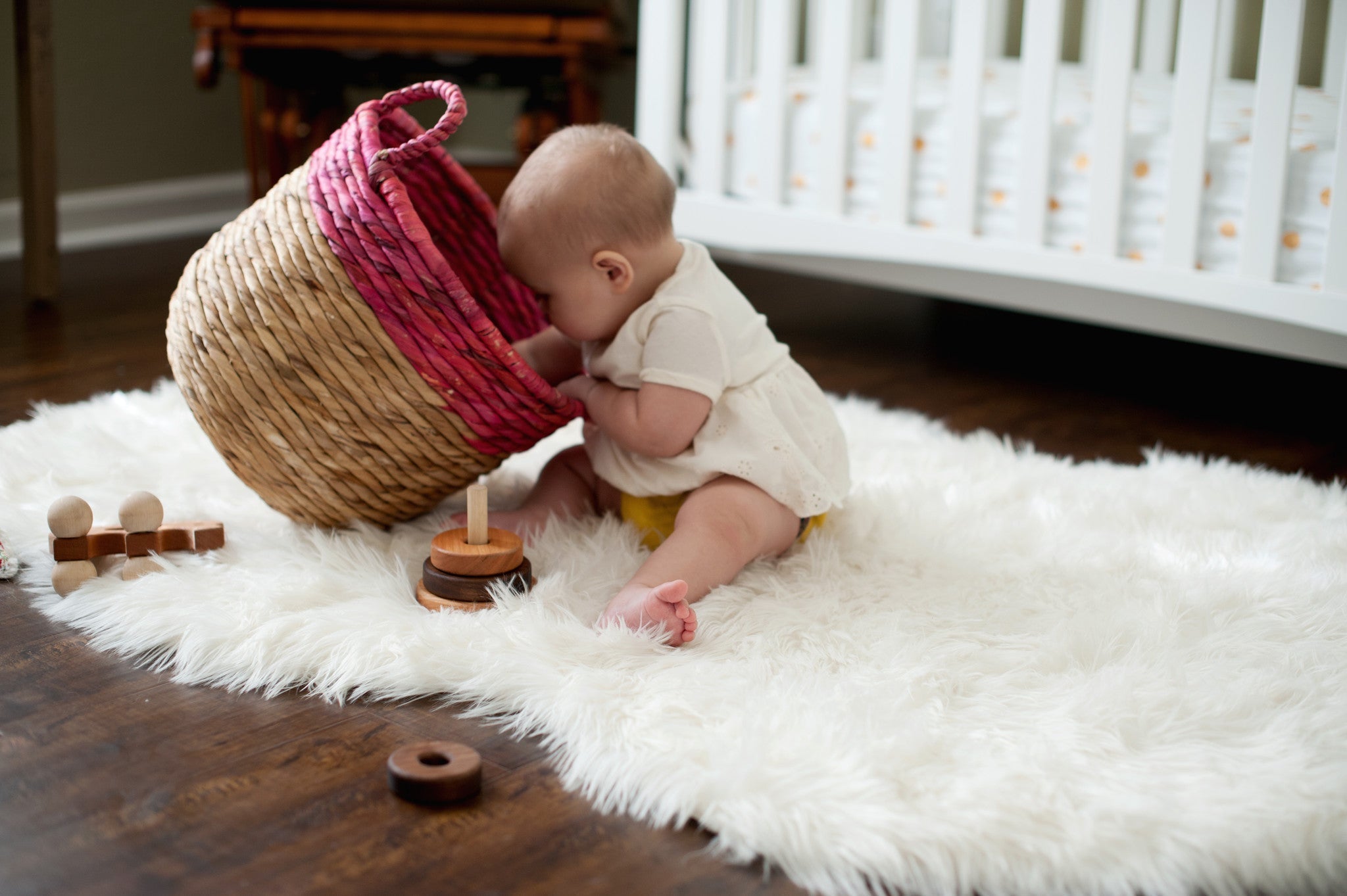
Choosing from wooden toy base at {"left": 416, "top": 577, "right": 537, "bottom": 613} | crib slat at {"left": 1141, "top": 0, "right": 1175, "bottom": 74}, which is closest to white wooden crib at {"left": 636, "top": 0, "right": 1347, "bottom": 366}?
crib slat at {"left": 1141, "top": 0, "right": 1175, "bottom": 74}

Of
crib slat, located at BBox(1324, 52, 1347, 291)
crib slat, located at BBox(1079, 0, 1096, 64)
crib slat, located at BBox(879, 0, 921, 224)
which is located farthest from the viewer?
crib slat, located at BBox(1079, 0, 1096, 64)

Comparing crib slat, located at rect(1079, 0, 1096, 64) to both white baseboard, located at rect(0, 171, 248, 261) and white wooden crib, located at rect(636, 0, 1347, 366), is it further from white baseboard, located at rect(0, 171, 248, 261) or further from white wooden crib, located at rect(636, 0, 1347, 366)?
white baseboard, located at rect(0, 171, 248, 261)

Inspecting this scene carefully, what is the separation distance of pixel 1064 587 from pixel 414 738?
1.76 feet

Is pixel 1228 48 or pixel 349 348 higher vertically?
pixel 1228 48

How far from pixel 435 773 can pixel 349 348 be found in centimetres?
37

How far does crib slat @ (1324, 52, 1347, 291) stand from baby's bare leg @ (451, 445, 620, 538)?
899mm

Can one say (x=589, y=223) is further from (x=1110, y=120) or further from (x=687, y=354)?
(x=1110, y=120)

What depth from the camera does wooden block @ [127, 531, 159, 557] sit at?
1.00 m

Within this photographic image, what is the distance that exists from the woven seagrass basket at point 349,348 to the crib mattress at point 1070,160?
939 mm

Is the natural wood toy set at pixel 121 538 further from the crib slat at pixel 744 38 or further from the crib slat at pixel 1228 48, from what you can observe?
the crib slat at pixel 1228 48

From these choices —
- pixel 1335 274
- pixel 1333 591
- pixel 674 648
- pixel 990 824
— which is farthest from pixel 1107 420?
pixel 990 824


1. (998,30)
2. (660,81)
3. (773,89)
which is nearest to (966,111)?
(773,89)

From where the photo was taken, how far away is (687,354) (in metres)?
1.01

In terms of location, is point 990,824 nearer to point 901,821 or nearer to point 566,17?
point 901,821
